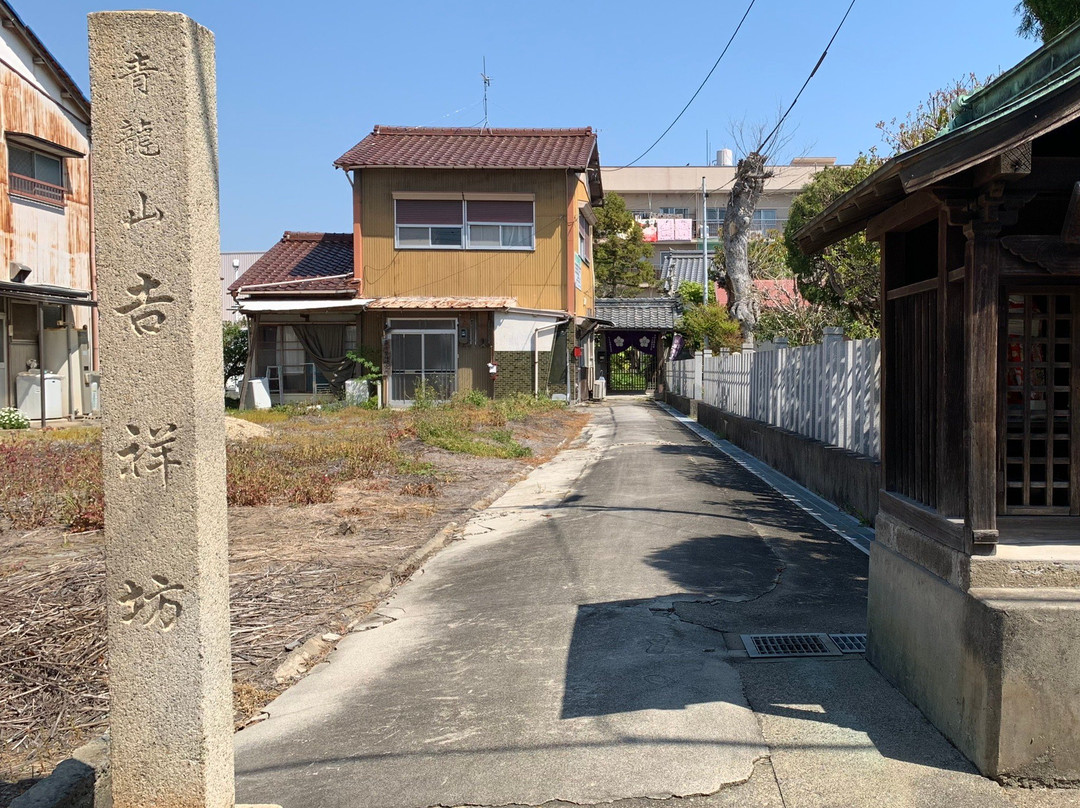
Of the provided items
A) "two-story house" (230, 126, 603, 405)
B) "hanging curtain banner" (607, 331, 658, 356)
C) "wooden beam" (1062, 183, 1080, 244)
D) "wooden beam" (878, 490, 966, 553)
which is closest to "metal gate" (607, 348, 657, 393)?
"hanging curtain banner" (607, 331, 658, 356)

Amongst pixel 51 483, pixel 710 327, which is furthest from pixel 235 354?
pixel 51 483

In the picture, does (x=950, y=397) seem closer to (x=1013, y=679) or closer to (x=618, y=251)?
(x=1013, y=679)

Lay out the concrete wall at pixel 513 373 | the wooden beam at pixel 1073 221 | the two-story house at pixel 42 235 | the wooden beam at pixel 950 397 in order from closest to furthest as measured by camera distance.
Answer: the wooden beam at pixel 1073 221 < the wooden beam at pixel 950 397 < the two-story house at pixel 42 235 < the concrete wall at pixel 513 373

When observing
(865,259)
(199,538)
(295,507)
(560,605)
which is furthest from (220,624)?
(865,259)

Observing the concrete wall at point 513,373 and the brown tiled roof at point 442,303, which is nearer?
the brown tiled roof at point 442,303

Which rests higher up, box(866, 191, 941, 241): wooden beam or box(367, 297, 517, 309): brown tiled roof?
box(367, 297, 517, 309): brown tiled roof

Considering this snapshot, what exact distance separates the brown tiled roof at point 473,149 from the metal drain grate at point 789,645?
23.2 m

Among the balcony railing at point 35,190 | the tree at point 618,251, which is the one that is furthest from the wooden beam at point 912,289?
the tree at point 618,251

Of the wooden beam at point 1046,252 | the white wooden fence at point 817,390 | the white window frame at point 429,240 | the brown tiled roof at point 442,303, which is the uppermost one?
the white window frame at point 429,240

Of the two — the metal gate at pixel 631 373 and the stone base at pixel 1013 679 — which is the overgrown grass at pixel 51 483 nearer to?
the stone base at pixel 1013 679

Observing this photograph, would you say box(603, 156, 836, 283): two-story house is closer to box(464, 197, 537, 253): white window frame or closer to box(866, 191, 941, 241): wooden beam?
box(464, 197, 537, 253): white window frame

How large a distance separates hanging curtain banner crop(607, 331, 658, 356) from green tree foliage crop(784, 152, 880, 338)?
2108cm

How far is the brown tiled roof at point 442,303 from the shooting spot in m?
27.0

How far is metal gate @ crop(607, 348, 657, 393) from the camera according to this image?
4497 centimetres
